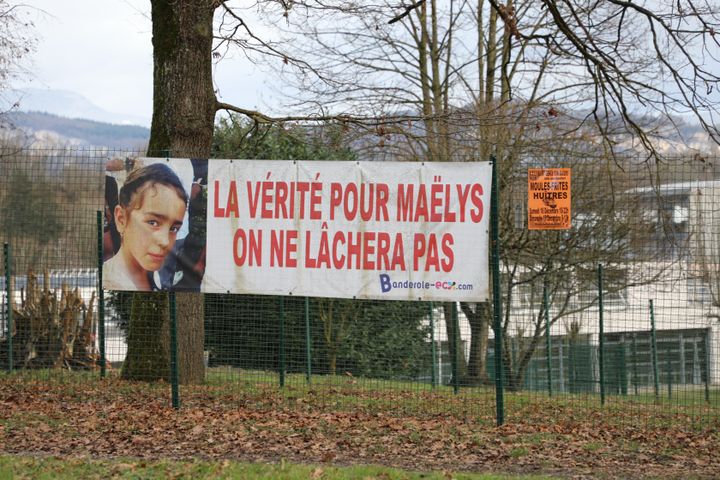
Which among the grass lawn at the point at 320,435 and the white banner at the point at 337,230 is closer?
the grass lawn at the point at 320,435

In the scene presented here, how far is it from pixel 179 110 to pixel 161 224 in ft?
8.18

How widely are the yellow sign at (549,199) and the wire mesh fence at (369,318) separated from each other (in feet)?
3.52

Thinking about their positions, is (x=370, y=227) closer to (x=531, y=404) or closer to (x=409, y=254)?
(x=409, y=254)

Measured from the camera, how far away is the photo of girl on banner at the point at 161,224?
32.6ft

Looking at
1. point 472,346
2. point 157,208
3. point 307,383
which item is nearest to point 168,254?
point 157,208

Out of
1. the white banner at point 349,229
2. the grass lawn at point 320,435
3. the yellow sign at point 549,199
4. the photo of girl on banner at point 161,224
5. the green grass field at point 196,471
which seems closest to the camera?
the green grass field at point 196,471

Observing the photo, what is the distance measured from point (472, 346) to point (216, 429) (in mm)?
11143

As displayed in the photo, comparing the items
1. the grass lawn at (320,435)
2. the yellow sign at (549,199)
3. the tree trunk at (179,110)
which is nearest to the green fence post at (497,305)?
the grass lawn at (320,435)

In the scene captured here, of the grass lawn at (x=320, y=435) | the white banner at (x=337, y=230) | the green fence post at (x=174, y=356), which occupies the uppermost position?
the white banner at (x=337, y=230)

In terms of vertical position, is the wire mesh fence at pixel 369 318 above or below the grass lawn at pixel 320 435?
above

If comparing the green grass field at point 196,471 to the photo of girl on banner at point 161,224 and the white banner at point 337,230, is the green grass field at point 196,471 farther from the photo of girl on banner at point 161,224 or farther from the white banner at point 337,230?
the photo of girl on banner at point 161,224

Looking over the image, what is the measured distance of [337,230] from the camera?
971cm

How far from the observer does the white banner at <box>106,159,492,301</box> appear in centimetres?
941

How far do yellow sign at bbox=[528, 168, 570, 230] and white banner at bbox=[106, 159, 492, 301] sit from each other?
3.07 meters
